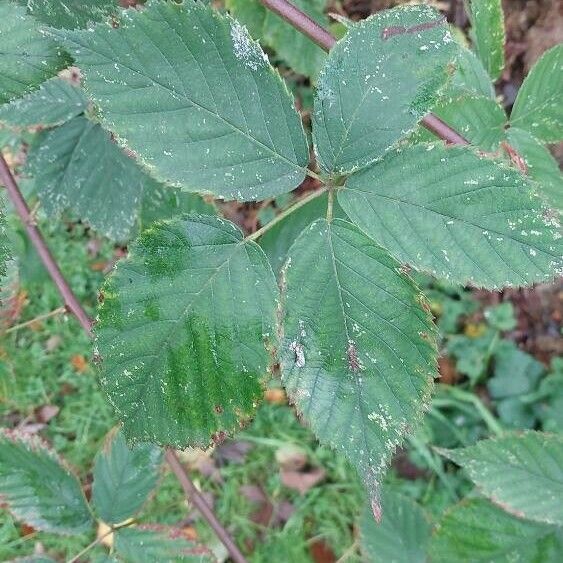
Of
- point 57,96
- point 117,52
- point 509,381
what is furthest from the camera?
point 509,381

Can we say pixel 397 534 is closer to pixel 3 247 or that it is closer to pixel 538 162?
pixel 538 162

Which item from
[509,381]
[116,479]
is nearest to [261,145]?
[116,479]

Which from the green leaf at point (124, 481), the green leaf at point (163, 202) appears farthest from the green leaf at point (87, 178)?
the green leaf at point (124, 481)

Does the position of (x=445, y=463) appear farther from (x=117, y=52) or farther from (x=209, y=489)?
(x=117, y=52)

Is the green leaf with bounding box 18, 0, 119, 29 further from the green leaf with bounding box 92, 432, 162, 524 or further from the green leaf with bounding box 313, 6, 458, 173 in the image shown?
the green leaf with bounding box 92, 432, 162, 524

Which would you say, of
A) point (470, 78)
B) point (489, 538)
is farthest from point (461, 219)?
point (489, 538)

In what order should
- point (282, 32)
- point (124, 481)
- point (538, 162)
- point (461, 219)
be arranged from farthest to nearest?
point (282, 32) → point (124, 481) → point (538, 162) → point (461, 219)

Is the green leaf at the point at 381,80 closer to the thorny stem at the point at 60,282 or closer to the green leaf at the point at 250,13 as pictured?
the thorny stem at the point at 60,282
